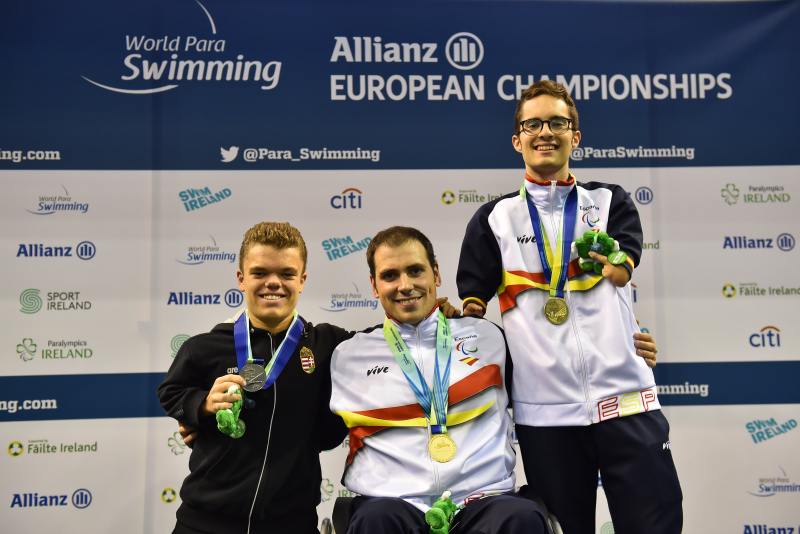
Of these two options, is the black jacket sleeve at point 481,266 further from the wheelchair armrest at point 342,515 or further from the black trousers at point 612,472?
the wheelchair armrest at point 342,515

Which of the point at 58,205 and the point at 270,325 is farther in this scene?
the point at 58,205

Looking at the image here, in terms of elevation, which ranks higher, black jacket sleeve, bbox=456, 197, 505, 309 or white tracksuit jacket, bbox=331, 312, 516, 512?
black jacket sleeve, bbox=456, 197, 505, 309

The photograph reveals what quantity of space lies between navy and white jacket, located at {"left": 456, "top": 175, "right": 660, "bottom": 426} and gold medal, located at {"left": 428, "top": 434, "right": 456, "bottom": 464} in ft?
1.02

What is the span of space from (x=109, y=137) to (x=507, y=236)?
9.42 ft

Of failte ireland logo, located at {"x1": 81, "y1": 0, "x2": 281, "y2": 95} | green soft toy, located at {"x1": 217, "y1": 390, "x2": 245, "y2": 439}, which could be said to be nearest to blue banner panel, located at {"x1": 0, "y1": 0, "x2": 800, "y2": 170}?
failte ireland logo, located at {"x1": 81, "y1": 0, "x2": 281, "y2": 95}

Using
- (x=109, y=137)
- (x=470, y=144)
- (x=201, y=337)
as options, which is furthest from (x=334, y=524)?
(x=109, y=137)

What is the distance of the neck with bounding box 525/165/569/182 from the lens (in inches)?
82.7

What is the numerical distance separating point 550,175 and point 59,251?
3.14 metres

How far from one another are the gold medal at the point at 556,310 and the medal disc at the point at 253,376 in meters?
1.07

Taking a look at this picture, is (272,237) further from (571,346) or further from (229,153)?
(229,153)

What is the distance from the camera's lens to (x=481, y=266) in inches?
83.3

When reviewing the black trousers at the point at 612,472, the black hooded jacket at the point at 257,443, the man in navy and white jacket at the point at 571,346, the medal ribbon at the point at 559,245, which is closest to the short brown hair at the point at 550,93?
the man in navy and white jacket at the point at 571,346

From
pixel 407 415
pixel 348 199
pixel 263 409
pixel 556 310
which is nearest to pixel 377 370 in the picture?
pixel 407 415

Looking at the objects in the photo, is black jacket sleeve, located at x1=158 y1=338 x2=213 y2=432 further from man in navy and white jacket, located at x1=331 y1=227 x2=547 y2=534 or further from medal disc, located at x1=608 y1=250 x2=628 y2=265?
medal disc, located at x1=608 y1=250 x2=628 y2=265
